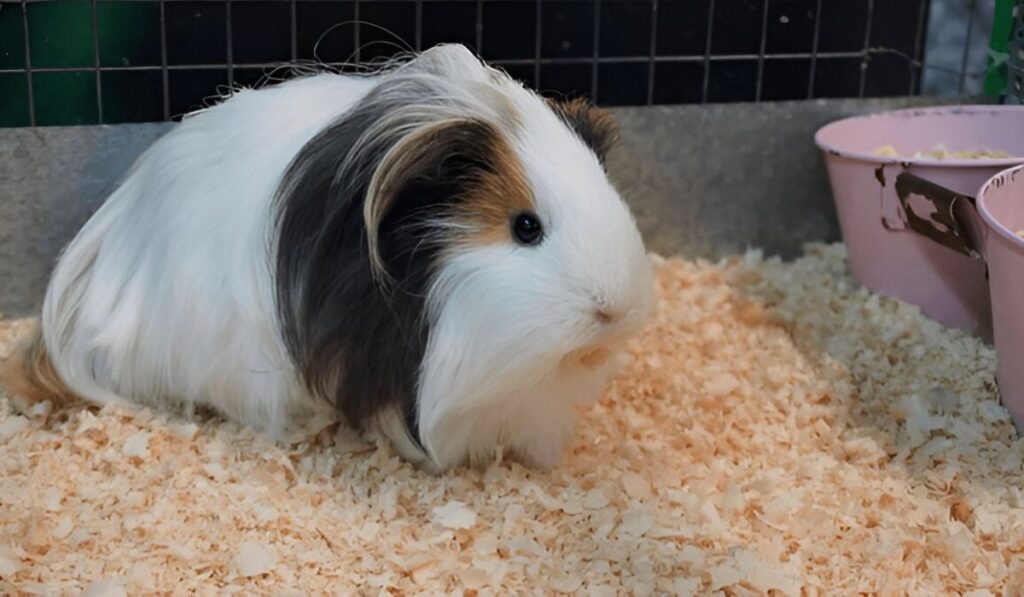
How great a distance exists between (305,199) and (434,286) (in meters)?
0.25

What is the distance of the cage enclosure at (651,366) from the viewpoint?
6.08 ft

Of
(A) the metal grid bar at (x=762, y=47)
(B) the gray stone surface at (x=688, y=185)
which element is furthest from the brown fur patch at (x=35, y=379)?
(A) the metal grid bar at (x=762, y=47)

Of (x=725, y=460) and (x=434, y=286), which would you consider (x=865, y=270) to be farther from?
(x=434, y=286)

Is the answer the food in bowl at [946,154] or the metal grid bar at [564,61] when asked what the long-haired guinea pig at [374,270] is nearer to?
the metal grid bar at [564,61]

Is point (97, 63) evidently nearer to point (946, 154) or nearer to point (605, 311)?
Result: point (605, 311)

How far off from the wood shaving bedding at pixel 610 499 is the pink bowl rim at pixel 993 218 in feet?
1.25

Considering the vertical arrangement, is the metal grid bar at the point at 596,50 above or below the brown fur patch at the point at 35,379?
above

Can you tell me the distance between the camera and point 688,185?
296 centimetres

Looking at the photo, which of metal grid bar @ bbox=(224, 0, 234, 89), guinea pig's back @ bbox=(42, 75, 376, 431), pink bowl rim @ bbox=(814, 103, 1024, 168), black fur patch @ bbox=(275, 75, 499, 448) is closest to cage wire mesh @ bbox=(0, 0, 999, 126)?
metal grid bar @ bbox=(224, 0, 234, 89)

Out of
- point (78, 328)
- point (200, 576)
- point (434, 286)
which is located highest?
point (434, 286)

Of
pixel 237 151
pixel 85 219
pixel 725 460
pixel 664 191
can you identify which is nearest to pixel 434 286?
pixel 237 151

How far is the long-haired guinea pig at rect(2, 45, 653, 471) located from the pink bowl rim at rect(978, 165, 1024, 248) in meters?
0.58

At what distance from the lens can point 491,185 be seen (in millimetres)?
1835

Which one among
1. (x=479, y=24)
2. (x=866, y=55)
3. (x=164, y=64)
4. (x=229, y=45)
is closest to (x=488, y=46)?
(x=479, y=24)
